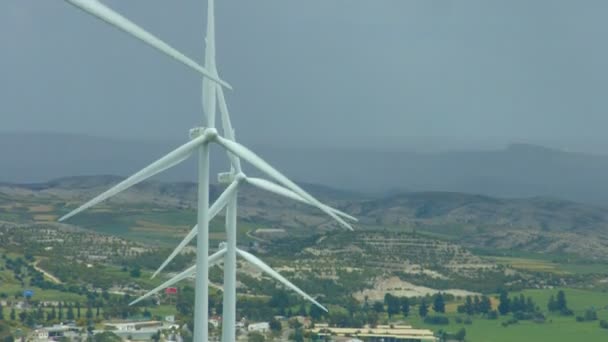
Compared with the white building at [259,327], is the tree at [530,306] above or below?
above

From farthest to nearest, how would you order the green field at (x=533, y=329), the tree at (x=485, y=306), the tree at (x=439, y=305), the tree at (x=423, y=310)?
the tree at (x=485, y=306) < the tree at (x=439, y=305) < the tree at (x=423, y=310) < the green field at (x=533, y=329)

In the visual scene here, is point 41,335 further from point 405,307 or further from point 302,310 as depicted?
point 405,307

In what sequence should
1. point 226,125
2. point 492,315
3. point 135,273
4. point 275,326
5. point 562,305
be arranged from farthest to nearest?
point 135,273
point 562,305
point 492,315
point 275,326
point 226,125

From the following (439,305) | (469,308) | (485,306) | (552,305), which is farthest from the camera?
(552,305)

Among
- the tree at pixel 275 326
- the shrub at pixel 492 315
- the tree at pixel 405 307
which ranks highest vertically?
the tree at pixel 405 307

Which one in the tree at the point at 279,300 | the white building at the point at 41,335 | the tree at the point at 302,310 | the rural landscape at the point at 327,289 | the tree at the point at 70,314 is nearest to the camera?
the white building at the point at 41,335

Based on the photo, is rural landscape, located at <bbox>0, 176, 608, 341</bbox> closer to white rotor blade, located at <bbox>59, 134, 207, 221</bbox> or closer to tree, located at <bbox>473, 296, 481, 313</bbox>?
tree, located at <bbox>473, 296, 481, 313</bbox>

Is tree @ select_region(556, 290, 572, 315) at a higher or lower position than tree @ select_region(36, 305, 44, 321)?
higher

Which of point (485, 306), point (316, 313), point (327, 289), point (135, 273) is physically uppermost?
point (135, 273)

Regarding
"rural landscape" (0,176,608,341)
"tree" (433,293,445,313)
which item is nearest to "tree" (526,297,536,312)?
"rural landscape" (0,176,608,341)

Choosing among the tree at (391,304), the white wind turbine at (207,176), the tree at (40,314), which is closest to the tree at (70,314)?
the tree at (40,314)

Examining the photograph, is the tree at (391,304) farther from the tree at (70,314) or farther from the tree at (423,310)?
the tree at (70,314)

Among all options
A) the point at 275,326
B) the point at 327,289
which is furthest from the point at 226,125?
the point at 327,289
